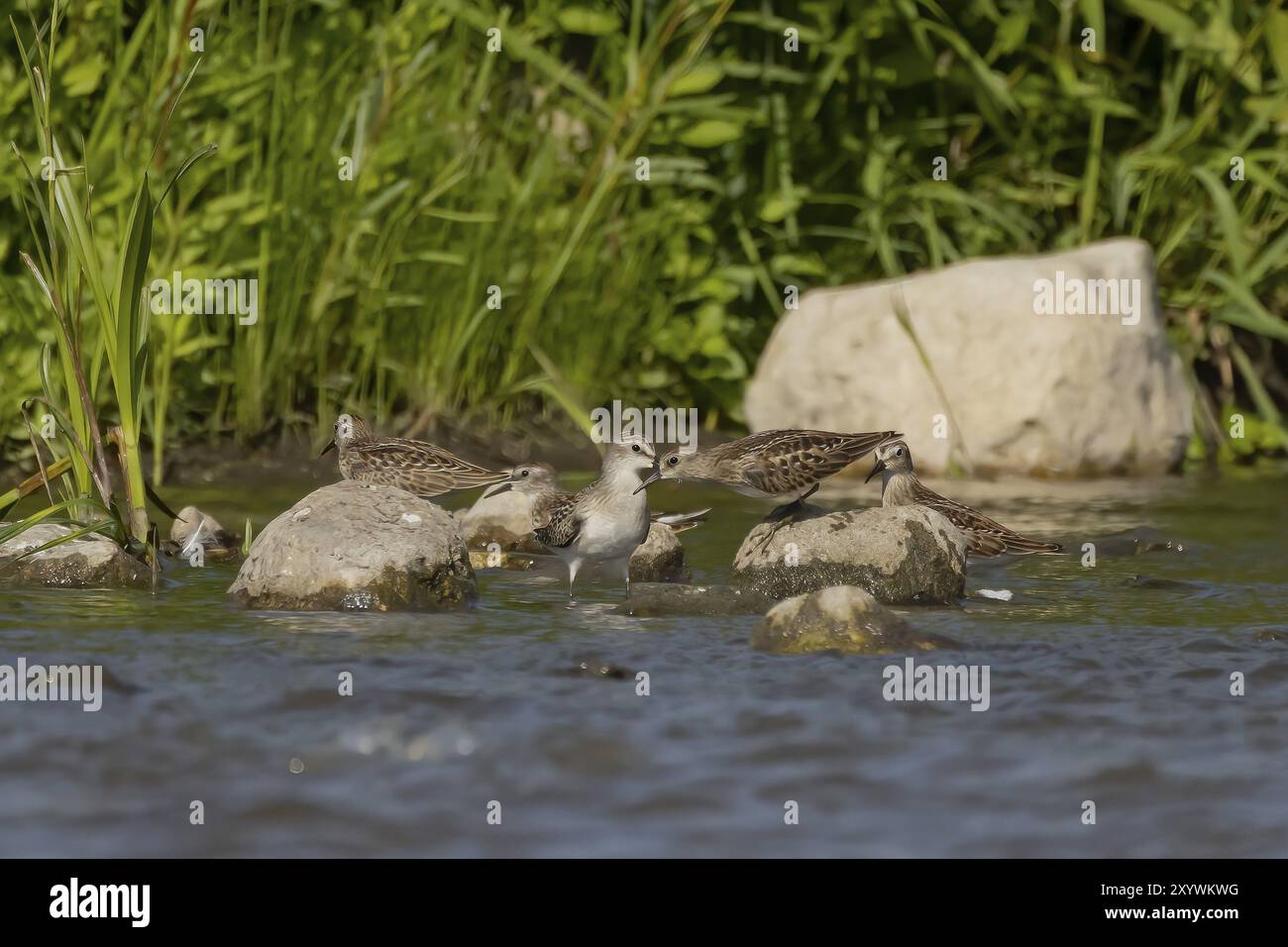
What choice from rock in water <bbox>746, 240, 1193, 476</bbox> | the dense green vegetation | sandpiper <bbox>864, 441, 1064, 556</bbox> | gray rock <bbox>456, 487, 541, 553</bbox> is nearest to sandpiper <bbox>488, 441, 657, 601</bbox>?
gray rock <bbox>456, 487, 541, 553</bbox>

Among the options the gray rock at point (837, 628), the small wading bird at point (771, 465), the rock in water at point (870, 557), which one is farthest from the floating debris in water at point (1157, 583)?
the gray rock at point (837, 628)

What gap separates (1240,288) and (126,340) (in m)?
7.27

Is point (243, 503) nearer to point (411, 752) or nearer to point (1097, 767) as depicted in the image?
point (411, 752)

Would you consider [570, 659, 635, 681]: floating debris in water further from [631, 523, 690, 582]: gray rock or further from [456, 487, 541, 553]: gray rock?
[456, 487, 541, 553]: gray rock

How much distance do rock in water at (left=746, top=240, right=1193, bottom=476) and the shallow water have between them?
4.38 meters

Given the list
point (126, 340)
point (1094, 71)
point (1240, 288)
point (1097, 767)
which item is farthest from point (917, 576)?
point (1094, 71)

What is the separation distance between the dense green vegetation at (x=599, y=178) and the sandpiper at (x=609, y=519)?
7.07 ft

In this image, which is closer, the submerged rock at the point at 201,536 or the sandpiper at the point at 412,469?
the submerged rock at the point at 201,536

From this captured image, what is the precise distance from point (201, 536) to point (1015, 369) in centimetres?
550

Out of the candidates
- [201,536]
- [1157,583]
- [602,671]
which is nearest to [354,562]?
[602,671]

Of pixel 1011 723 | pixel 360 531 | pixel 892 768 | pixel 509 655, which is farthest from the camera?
pixel 360 531

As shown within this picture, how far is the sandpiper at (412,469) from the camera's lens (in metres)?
8.66

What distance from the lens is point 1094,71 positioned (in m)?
12.7

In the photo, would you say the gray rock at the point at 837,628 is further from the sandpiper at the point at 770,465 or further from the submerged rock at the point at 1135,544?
the submerged rock at the point at 1135,544
